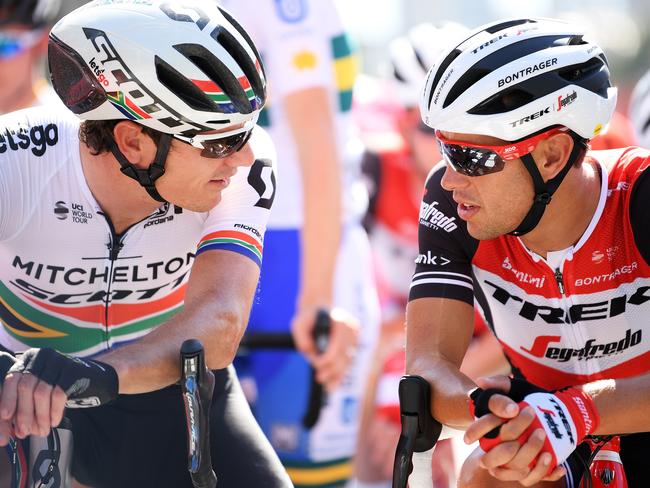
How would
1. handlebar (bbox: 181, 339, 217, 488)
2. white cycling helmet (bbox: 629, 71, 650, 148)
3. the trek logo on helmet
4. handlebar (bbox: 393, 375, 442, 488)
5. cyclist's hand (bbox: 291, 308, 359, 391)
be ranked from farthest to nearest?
white cycling helmet (bbox: 629, 71, 650, 148), cyclist's hand (bbox: 291, 308, 359, 391), the trek logo on helmet, handlebar (bbox: 393, 375, 442, 488), handlebar (bbox: 181, 339, 217, 488)

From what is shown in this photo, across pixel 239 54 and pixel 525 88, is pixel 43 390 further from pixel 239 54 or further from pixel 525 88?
pixel 525 88

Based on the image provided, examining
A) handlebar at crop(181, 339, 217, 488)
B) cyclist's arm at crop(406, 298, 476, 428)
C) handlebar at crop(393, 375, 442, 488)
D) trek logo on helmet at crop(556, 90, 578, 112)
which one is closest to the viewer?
handlebar at crop(181, 339, 217, 488)

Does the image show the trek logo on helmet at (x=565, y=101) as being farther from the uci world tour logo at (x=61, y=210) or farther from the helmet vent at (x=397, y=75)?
the helmet vent at (x=397, y=75)

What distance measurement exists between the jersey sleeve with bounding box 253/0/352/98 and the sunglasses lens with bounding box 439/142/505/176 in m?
2.28

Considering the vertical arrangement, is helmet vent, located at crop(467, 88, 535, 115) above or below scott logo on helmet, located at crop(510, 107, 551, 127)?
above

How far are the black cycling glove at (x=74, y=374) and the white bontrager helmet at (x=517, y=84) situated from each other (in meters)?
1.39

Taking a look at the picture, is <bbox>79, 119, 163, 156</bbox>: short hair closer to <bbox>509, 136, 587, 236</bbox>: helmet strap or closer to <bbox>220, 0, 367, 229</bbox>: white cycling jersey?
<bbox>509, 136, 587, 236</bbox>: helmet strap

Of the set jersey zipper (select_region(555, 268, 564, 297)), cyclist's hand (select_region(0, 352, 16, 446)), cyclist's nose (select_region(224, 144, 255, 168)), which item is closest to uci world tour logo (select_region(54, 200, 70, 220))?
cyclist's nose (select_region(224, 144, 255, 168))

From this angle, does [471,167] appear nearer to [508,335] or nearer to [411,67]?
[508,335]

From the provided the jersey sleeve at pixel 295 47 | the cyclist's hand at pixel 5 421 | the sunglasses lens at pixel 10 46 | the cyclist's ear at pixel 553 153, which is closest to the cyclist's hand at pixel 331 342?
the jersey sleeve at pixel 295 47

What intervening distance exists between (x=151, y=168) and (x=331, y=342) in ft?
7.31

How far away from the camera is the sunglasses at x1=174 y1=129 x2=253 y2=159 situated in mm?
4149

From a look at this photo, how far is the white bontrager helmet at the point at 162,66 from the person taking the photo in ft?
13.3

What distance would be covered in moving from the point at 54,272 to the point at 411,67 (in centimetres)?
458
